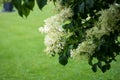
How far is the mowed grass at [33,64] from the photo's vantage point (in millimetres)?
8305

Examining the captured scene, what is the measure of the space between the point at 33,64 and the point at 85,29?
6465mm

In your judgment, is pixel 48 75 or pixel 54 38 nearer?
pixel 54 38

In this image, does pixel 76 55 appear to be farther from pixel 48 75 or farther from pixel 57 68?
pixel 57 68

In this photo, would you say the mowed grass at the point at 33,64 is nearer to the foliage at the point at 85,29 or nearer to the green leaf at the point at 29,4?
the foliage at the point at 85,29

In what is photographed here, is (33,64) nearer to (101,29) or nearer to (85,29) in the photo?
(85,29)

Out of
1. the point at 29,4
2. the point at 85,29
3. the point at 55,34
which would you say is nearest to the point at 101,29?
the point at 85,29

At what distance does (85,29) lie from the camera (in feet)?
10.9

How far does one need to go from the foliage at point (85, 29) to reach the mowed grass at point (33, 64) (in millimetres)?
1698

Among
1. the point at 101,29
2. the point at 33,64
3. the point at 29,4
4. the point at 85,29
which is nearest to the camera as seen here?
the point at 29,4

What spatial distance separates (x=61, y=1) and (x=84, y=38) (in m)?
0.38

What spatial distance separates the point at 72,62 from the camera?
31.7 ft

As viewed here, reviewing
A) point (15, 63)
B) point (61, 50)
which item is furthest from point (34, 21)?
point (61, 50)

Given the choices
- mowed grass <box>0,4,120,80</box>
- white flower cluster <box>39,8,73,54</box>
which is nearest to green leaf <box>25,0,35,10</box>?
white flower cluster <box>39,8,73,54</box>

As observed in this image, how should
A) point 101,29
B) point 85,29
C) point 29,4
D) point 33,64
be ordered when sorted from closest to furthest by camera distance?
point 29,4 < point 101,29 < point 85,29 < point 33,64
